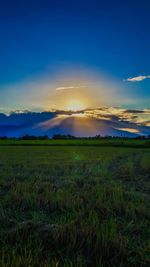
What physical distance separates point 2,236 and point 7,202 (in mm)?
1786

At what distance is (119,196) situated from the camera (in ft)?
Answer: 19.0

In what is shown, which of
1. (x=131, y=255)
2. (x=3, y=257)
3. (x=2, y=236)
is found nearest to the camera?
(x=3, y=257)

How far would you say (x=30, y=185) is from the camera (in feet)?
22.1

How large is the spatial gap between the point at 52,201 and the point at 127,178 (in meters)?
4.66

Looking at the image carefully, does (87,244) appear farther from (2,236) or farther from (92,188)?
(92,188)

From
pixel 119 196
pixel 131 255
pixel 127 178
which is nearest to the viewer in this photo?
pixel 131 255

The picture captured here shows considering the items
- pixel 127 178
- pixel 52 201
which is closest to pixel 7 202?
pixel 52 201

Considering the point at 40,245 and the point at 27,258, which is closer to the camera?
the point at 27,258

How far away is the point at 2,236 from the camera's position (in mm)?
3525

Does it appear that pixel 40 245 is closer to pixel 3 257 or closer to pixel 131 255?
pixel 3 257

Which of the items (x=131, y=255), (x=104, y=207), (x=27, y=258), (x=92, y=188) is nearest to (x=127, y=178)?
(x=92, y=188)

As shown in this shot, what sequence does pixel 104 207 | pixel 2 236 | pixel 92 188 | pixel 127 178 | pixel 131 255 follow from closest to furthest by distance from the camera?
pixel 131 255
pixel 2 236
pixel 104 207
pixel 92 188
pixel 127 178

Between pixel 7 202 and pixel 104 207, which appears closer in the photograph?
pixel 104 207

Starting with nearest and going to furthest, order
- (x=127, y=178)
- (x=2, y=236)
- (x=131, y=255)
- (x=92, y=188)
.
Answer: (x=131, y=255), (x=2, y=236), (x=92, y=188), (x=127, y=178)
